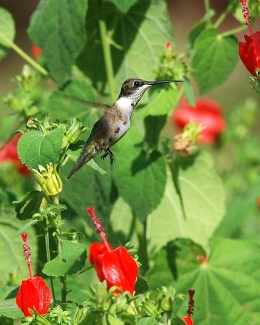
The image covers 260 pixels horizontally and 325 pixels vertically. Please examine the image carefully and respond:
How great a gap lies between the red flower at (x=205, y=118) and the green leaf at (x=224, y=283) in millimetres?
1199

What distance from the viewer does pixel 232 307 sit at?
1921 mm

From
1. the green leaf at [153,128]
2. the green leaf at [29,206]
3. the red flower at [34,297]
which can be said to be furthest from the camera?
the green leaf at [153,128]

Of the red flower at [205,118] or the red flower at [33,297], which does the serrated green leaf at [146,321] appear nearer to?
the red flower at [33,297]

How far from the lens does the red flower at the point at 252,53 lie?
4.21 feet

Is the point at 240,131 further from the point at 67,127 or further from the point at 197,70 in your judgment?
the point at 67,127

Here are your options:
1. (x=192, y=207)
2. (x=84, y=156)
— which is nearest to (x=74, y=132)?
(x=84, y=156)

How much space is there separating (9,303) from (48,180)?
0.74 ft

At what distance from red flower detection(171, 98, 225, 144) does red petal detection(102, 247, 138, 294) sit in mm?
1900

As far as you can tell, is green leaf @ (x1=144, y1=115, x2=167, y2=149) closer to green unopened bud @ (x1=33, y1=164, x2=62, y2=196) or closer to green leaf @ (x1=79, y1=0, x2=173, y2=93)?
green leaf @ (x1=79, y1=0, x2=173, y2=93)

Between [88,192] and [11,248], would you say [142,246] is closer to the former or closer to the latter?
A: [88,192]

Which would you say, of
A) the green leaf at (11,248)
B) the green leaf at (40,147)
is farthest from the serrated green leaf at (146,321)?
the green leaf at (11,248)

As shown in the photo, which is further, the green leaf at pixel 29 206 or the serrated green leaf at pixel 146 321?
the green leaf at pixel 29 206

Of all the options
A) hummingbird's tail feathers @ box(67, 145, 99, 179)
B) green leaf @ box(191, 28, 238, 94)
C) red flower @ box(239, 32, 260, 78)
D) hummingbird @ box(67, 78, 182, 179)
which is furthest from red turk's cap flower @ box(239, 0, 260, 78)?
green leaf @ box(191, 28, 238, 94)

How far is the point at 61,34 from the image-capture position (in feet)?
6.12
